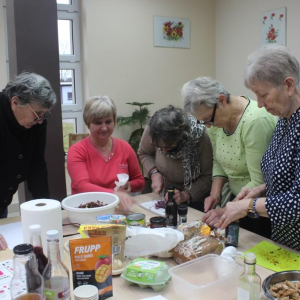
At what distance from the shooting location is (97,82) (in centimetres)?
418

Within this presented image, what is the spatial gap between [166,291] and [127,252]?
0.26 m

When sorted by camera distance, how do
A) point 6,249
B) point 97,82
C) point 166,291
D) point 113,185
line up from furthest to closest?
1. point 97,82
2. point 113,185
3. point 6,249
4. point 166,291

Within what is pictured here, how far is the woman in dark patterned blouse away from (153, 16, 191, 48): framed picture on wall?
3.25 meters

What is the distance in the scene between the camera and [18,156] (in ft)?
6.28

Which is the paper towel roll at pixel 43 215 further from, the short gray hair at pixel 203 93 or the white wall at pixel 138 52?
the white wall at pixel 138 52

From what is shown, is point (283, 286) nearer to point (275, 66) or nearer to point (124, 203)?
point (275, 66)

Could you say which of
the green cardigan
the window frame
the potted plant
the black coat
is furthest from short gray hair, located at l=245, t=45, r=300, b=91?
the window frame

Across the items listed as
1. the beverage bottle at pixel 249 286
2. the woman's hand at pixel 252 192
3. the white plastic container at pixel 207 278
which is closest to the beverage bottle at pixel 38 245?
the white plastic container at pixel 207 278

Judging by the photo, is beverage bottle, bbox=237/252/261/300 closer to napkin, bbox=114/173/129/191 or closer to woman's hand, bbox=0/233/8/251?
woman's hand, bbox=0/233/8/251

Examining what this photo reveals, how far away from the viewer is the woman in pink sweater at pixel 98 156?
82.6 inches

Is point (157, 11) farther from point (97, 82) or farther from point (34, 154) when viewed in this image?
point (34, 154)

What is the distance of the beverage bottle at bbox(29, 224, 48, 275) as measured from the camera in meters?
0.88

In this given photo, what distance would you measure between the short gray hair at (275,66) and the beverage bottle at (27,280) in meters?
1.04

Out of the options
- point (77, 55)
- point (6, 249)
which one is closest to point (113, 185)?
point (6, 249)
